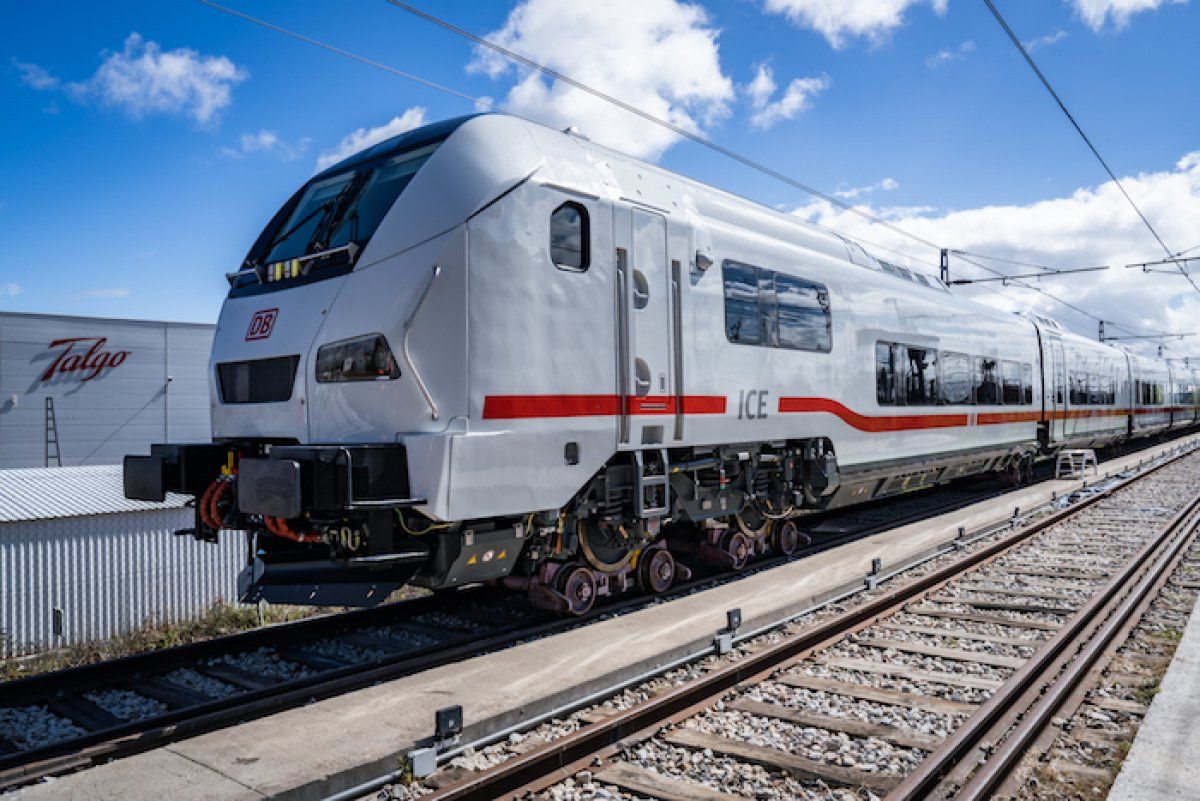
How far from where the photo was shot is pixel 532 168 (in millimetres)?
6309

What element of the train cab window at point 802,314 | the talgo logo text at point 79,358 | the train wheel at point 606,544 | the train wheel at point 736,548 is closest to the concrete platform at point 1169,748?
the train wheel at point 606,544

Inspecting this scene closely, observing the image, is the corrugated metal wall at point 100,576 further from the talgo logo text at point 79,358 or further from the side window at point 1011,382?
the talgo logo text at point 79,358

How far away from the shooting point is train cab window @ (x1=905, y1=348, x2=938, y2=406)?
11.7m

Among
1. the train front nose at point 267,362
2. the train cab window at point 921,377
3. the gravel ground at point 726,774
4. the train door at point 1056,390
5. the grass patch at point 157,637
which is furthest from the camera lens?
the train door at point 1056,390

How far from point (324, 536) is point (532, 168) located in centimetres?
297

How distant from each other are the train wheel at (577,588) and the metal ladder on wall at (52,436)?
2130 centimetres

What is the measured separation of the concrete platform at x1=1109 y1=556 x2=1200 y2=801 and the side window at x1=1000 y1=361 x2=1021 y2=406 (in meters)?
10.3

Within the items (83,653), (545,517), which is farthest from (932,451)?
(83,653)

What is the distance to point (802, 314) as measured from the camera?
30.5ft

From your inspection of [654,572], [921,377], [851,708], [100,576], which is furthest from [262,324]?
[921,377]

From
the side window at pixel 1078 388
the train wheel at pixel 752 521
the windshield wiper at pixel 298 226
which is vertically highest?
the windshield wiper at pixel 298 226

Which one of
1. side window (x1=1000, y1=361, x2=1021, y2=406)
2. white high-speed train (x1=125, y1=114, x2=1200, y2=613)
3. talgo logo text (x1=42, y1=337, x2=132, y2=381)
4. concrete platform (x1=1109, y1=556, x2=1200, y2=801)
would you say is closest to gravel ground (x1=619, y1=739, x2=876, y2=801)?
concrete platform (x1=1109, y1=556, x2=1200, y2=801)

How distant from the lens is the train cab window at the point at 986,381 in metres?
14.2

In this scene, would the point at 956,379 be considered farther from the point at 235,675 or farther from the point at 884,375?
the point at 235,675
